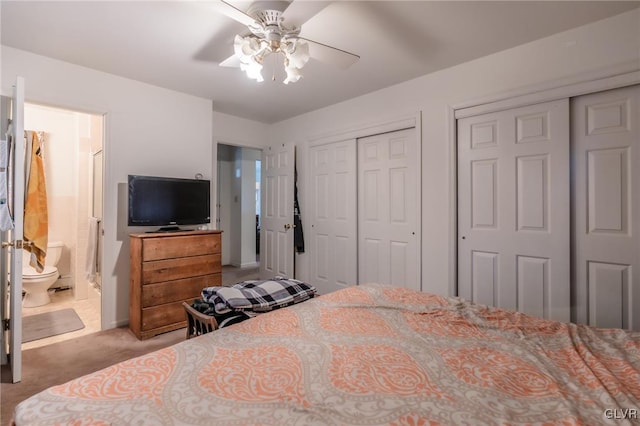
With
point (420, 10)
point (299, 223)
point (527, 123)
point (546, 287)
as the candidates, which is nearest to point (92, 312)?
point (299, 223)

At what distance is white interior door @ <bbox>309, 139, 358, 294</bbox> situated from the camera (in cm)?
362

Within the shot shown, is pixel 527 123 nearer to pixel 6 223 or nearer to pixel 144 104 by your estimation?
pixel 144 104

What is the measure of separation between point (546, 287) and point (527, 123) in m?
1.29

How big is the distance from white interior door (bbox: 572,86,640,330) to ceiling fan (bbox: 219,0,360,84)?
73.0 inches

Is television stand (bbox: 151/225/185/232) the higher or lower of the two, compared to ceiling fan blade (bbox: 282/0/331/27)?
lower

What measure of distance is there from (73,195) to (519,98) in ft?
16.8

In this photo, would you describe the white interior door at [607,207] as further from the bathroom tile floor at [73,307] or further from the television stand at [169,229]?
the bathroom tile floor at [73,307]

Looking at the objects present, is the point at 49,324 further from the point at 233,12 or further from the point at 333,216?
the point at 233,12

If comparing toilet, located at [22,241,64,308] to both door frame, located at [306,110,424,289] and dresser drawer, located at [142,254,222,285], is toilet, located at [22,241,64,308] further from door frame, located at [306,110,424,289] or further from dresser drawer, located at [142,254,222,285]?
door frame, located at [306,110,424,289]

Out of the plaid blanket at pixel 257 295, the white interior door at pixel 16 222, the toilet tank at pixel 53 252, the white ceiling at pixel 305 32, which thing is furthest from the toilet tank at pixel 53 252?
the plaid blanket at pixel 257 295

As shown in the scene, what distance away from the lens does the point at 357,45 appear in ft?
7.79

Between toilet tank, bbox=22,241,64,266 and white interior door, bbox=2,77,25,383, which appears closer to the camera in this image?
white interior door, bbox=2,77,25,383

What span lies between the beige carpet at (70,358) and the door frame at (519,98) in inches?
105

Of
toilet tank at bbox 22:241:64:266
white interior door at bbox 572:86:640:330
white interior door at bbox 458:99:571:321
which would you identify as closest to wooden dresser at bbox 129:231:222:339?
toilet tank at bbox 22:241:64:266
